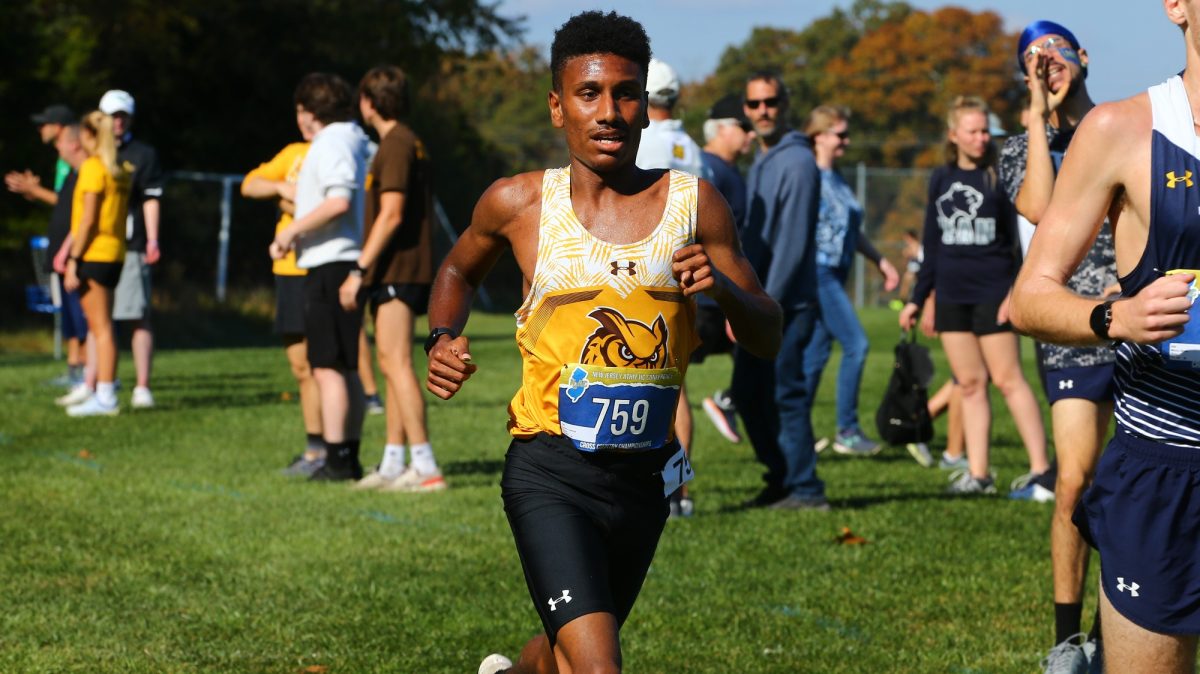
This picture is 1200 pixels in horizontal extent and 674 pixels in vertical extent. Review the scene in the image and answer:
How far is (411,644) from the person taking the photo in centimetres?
613

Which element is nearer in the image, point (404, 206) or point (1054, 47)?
point (1054, 47)

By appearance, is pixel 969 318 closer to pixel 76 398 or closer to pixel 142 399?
pixel 142 399

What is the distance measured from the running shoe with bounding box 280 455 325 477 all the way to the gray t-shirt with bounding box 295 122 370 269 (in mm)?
1338

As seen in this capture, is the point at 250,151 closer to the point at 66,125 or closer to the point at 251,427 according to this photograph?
the point at 66,125

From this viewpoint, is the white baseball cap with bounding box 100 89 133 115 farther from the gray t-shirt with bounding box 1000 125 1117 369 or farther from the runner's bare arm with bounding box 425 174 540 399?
the runner's bare arm with bounding box 425 174 540 399

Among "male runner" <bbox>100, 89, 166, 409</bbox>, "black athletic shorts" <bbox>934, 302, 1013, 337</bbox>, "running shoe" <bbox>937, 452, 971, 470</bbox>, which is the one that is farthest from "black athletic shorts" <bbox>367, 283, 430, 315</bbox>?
"male runner" <bbox>100, 89, 166, 409</bbox>

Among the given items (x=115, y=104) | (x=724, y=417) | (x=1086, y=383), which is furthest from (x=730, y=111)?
(x=115, y=104)

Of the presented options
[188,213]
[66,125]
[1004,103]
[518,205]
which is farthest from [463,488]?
[1004,103]

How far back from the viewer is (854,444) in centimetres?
1259

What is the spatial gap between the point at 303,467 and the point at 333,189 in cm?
191

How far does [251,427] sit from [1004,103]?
63886 mm

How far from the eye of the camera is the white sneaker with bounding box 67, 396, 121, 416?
13.3m

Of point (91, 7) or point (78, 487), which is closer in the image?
point (78, 487)

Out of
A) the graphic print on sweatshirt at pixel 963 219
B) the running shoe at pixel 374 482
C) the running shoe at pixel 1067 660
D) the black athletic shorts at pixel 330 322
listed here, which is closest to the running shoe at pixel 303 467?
the running shoe at pixel 374 482
